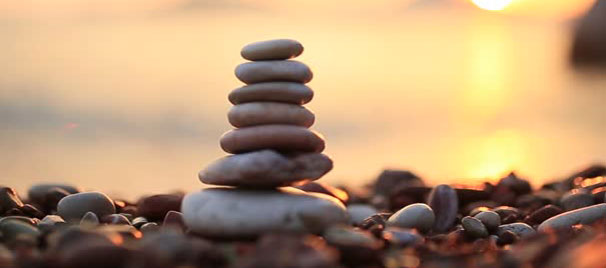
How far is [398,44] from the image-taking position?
52.6ft

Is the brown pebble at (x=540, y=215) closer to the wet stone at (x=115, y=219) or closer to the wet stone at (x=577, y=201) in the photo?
the wet stone at (x=577, y=201)

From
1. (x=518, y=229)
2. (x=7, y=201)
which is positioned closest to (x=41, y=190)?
(x=7, y=201)

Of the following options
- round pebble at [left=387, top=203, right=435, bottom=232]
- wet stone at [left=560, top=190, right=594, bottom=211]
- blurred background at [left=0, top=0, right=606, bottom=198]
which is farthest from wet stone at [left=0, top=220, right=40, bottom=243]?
blurred background at [left=0, top=0, right=606, bottom=198]

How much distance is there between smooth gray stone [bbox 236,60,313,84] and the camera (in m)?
4.29

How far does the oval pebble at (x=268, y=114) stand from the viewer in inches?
166

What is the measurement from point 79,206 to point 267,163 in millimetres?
1553

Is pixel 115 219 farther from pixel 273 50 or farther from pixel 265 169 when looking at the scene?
pixel 273 50

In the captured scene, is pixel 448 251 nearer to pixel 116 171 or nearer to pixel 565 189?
pixel 565 189

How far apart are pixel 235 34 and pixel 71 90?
2731 mm

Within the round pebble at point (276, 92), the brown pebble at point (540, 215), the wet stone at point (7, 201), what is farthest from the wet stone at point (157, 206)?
the brown pebble at point (540, 215)

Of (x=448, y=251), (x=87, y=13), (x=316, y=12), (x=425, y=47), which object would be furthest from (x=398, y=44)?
(x=448, y=251)

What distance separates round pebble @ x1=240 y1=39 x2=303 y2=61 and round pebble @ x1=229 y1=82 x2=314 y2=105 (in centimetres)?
15

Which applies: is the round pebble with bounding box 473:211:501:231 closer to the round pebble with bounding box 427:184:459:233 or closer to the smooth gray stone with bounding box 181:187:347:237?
the round pebble with bounding box 427:184:459:233

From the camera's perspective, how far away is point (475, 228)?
14.7 feet
